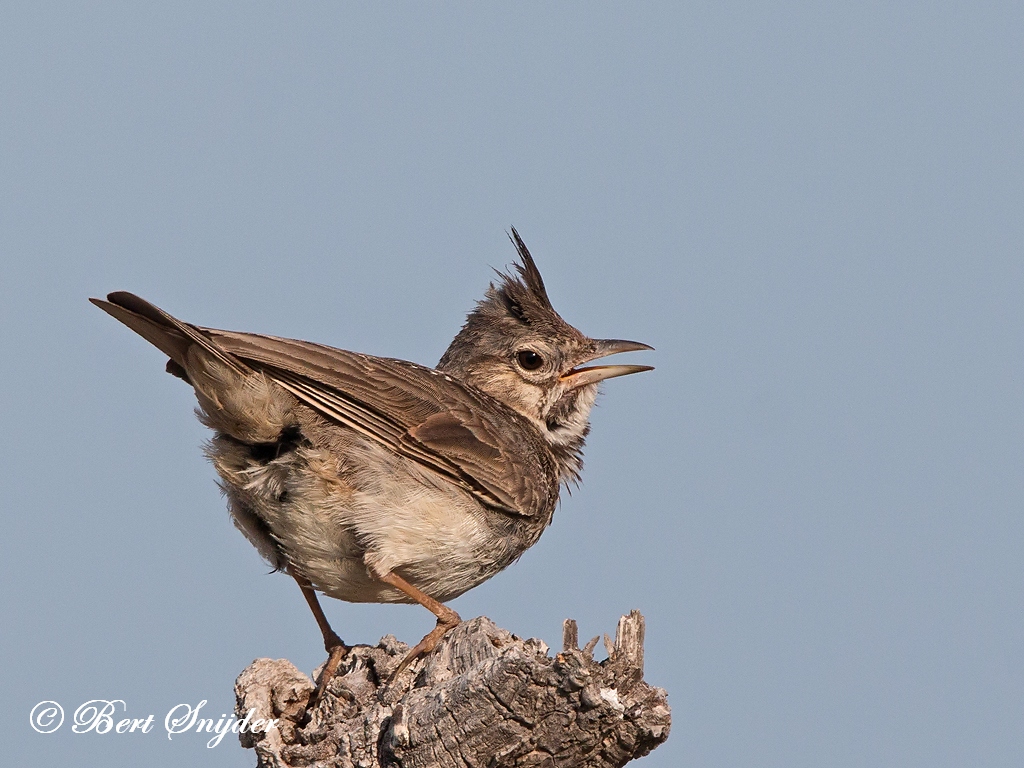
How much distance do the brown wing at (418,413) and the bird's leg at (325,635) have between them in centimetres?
111

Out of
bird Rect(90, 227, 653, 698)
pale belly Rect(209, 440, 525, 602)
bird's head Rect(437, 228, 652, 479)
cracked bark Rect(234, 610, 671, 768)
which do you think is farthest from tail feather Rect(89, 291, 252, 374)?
bird's head Rect(437, 228, 652, 479)

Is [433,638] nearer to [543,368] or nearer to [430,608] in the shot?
[430,608]

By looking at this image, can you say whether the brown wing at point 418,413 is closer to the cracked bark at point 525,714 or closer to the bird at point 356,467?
the bird at point 356,467

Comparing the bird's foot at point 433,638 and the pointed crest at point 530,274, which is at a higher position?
the pointed crest at point 530,274

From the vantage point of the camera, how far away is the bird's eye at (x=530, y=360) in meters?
8.09

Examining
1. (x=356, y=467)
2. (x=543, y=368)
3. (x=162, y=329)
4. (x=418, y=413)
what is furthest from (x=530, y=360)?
(x=162, y=329)

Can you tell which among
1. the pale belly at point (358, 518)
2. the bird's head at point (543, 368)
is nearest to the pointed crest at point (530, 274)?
the bird's head at point (543, 368)

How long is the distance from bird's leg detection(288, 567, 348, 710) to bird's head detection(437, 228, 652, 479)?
190cm

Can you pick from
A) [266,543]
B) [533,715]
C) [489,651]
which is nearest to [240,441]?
[266,543]

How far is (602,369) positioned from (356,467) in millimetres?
2292

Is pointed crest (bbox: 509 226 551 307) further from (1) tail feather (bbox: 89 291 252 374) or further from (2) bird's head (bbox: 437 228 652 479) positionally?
(1) tail feather (bbox: 89 291 252 374)

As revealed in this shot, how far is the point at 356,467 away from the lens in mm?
6344

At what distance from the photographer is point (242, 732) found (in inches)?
229

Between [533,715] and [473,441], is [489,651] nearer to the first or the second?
[533,715]
